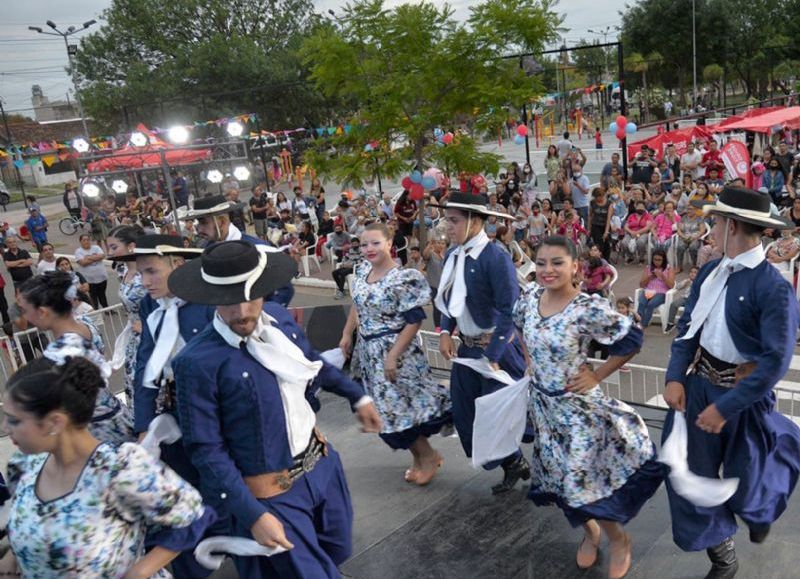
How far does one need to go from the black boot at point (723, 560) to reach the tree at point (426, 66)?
8.61m

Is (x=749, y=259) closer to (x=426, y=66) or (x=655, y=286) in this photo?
(x=655, y=286)

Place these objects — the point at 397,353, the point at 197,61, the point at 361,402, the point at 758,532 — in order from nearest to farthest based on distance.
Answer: the point at 361,402, the point at 758,532, the point at 397,353, the point at 197,61

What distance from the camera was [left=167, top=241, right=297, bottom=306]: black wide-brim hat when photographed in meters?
2.71

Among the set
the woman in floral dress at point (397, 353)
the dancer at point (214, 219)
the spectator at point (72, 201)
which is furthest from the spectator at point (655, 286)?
the spectator at point (72, 201)

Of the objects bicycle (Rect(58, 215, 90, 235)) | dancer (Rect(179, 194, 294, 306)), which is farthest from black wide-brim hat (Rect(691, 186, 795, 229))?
bicycle (Rect(58, 215, 90, 235))

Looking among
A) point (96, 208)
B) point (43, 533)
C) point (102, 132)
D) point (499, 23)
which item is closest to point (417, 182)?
point (499, 23)

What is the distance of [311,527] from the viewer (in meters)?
2.89

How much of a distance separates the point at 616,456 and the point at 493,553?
0.90 meters

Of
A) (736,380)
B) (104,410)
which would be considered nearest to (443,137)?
(104,410)

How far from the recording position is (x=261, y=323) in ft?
9.39

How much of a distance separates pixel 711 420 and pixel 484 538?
1.50 metres

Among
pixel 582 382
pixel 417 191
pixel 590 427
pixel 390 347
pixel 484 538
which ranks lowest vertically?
pixel 484 538

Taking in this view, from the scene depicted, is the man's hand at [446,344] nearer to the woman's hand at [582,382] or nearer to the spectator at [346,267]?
the woman's hand at [582,382]

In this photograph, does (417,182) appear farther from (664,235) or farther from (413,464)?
(413,464)
